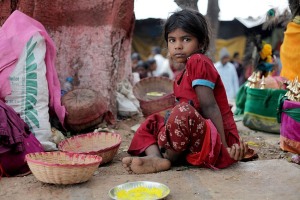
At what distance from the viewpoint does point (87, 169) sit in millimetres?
2449

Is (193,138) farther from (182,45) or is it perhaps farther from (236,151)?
(182,45)

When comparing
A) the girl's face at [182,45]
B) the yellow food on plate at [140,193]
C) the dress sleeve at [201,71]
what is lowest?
the yellow food on plate at [140,193]

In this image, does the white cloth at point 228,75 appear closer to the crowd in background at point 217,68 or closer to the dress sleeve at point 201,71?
the crowd in background at point 217,68

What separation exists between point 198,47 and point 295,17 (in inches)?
102

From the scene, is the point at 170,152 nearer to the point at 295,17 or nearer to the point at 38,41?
the point at 38,41

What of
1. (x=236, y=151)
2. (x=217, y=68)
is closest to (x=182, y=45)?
(x=236, y=151)

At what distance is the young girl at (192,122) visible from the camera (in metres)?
2.70

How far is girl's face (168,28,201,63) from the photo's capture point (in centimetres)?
304

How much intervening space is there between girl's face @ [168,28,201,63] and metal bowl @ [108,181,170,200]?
108 centimetres

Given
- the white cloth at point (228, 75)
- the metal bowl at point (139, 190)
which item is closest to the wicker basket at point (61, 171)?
the metal bowl at point (139, 190)

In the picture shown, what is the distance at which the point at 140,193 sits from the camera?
234cm

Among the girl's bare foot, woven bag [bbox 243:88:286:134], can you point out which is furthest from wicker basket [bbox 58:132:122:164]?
woven bag [bbox 243:88:286:134]

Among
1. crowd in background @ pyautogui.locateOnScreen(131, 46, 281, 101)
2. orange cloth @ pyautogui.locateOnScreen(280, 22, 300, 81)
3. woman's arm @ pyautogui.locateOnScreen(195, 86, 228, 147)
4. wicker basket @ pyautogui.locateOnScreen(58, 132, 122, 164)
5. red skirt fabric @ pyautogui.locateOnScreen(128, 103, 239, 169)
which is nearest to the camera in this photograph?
red skirt fabric @ pyautogui.locateOnScreen(128, 103, 239, 169)

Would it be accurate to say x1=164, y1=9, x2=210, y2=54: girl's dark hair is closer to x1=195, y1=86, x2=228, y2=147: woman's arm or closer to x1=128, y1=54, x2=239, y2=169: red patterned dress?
x1=128, y1=54, x2=239, y2=169: red patterned dress
